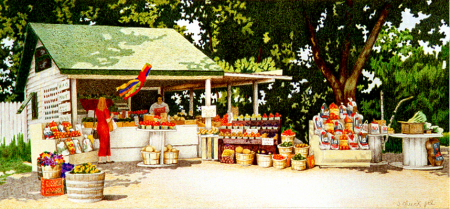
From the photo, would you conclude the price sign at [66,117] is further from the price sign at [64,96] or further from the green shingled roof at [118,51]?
the green shingled roof at [118,51]

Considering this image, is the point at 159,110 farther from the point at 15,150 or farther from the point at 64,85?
the point at 15,150

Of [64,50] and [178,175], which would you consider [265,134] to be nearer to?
[178,175]

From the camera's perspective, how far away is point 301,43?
59.5 ft

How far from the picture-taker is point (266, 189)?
28.9 ft

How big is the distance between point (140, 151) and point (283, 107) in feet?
27.6

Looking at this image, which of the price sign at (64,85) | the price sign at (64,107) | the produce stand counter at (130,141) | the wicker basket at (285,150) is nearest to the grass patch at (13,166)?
the price sign at (64,107)

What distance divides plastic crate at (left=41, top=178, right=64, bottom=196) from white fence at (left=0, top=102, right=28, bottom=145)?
867 cm

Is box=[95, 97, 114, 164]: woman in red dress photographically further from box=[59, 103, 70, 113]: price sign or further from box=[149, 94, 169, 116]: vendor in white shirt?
box=[149, 94, 169, 116]: vendor in white shirt

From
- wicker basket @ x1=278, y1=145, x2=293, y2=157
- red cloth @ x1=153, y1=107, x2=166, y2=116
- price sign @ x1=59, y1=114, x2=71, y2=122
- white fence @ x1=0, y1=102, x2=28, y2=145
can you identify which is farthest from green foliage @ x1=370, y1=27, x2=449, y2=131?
white fence @ x1=0, y1=102, x2=28, y2=145

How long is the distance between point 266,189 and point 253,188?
266 millimetres

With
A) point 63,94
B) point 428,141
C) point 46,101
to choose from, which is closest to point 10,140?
point 46,101

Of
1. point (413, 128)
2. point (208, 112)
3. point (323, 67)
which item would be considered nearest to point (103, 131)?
point (208, 112)

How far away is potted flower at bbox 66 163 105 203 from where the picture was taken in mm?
7730

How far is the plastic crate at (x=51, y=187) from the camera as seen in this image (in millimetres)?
8320
